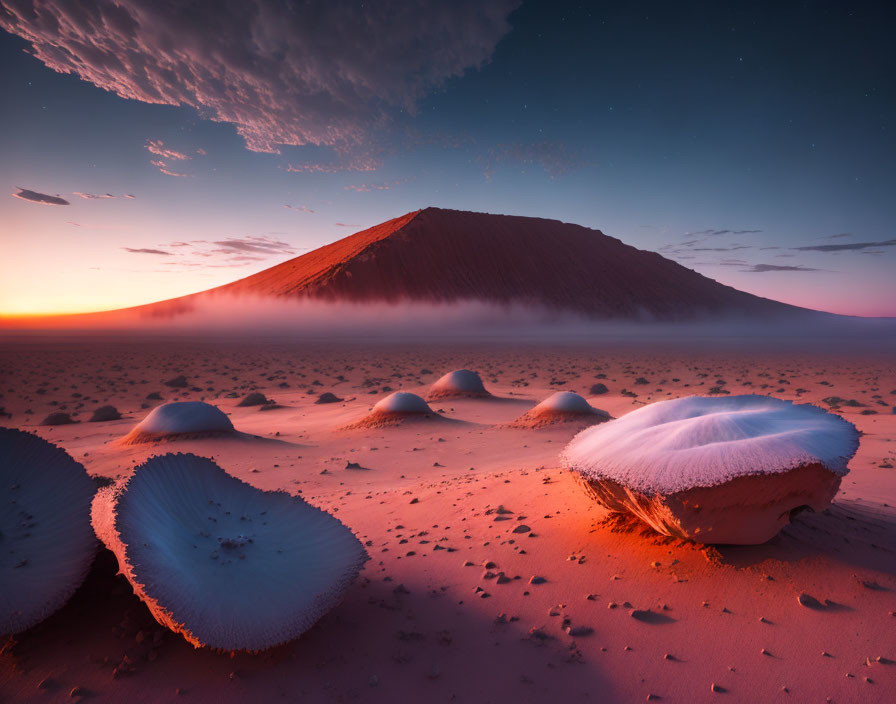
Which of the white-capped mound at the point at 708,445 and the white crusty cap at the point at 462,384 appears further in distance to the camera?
the white crusty cap at the point at 462,384

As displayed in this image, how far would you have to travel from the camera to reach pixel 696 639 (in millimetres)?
2285

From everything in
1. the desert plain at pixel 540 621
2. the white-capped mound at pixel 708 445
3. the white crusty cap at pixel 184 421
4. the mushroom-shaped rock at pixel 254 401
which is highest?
the white-capped mound at pixel 708 445

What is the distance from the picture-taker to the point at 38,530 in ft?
7.85

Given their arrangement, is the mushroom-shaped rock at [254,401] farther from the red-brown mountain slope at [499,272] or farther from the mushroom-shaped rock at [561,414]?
the red-brown mountain slope at [499,272]

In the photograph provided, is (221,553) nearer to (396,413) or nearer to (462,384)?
(396,413)

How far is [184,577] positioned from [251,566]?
1.07 ft

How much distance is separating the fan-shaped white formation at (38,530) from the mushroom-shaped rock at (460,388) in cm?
1232

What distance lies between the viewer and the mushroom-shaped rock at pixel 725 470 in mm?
2535

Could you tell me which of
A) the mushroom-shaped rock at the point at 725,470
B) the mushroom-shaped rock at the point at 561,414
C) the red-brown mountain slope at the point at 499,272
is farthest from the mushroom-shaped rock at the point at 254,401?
the red-brown mountain slope at the point at 499,272

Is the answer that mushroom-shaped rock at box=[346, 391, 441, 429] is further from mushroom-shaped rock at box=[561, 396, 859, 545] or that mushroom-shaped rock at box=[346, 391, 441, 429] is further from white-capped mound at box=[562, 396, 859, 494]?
mushroom-shaped rock at box=[561, 396, 859, 545]

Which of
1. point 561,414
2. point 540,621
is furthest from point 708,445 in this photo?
point 561,414

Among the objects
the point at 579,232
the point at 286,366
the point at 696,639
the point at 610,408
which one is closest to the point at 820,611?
the point at 696,639

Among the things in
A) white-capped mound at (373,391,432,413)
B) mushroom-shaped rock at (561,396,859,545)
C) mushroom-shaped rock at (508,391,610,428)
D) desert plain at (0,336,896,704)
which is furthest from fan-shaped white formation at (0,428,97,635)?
mushroom-shaped rock at (508,391,610,428)

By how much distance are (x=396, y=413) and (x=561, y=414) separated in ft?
12.8
